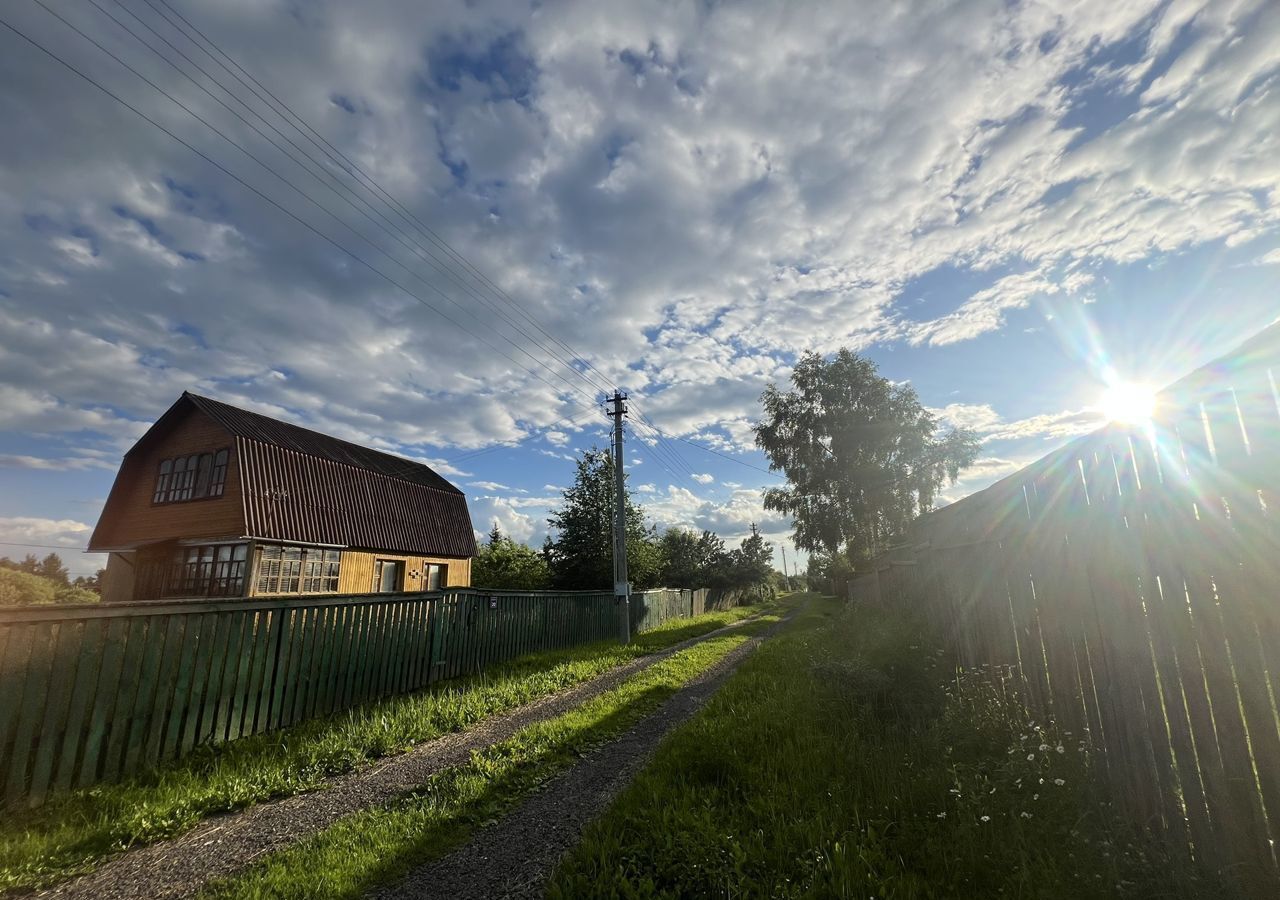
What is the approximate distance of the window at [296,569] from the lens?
18.6 m

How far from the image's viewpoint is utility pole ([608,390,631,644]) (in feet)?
55.6

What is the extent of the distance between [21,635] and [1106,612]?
8.30 m

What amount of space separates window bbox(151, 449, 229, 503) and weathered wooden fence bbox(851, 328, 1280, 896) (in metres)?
23.4

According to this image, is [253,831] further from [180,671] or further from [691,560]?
[691,560]

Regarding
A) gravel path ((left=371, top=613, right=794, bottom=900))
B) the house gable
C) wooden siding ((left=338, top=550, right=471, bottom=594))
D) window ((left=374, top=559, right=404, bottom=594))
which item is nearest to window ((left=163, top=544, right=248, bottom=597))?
the house gable

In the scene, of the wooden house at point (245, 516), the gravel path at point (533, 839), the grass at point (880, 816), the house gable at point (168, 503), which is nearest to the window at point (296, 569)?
the wooden house at point (245, 516)

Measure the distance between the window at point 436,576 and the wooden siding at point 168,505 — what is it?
8927mm

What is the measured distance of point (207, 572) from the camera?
757 inches

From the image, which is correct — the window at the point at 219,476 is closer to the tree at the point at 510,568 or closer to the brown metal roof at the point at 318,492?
the brown metal roof at the point at 318,492

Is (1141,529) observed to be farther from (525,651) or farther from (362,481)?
(362,481)

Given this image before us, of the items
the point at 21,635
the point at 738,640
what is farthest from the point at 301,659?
the point at 738,640

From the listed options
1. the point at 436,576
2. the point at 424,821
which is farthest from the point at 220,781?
the point at 436,576

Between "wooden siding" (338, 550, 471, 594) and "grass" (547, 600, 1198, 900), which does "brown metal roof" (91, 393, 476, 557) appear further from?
"grass" (547, 600, 1198, 900)

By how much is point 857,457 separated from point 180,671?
23.6 metres
